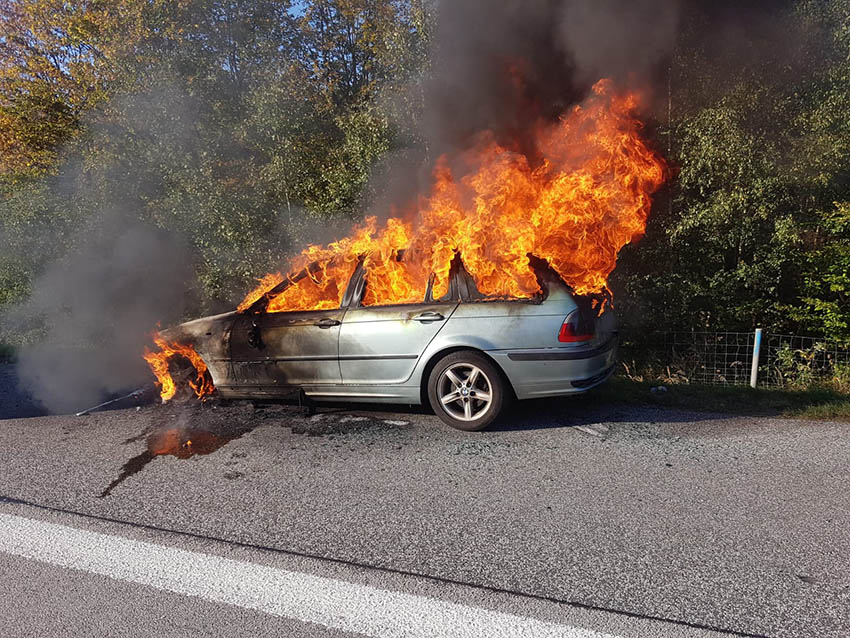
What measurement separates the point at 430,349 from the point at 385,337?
16.9 inches

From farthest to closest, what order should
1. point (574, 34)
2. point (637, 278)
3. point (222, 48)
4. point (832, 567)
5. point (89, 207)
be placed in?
point (222, 48) < point (89, 207) < point (637, 278) < point (574, 34) < point (832, 567)

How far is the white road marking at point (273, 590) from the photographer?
2.36 metres

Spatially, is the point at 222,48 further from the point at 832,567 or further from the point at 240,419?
the point at 832,567

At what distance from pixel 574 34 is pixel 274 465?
246 inches

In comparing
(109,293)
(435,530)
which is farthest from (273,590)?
(109,293)

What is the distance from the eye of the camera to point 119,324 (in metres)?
9.56

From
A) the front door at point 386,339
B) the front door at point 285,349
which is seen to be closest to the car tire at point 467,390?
the front door at point 386,339

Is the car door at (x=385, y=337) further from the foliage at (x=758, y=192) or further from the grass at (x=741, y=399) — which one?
the foliage at (x=758, y=192)

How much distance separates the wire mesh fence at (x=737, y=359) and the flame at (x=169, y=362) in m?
5.92

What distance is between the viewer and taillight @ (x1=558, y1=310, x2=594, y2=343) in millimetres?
4730

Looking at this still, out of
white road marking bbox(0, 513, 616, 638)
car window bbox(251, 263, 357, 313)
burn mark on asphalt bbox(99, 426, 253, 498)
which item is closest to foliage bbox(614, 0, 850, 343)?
car window bbox(251, 263, 357, 313)

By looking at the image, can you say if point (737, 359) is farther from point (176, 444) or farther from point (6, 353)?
point (6, 353)

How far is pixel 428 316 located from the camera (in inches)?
197

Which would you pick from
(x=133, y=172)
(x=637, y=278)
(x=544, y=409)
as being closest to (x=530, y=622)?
(x=544, y=409)
